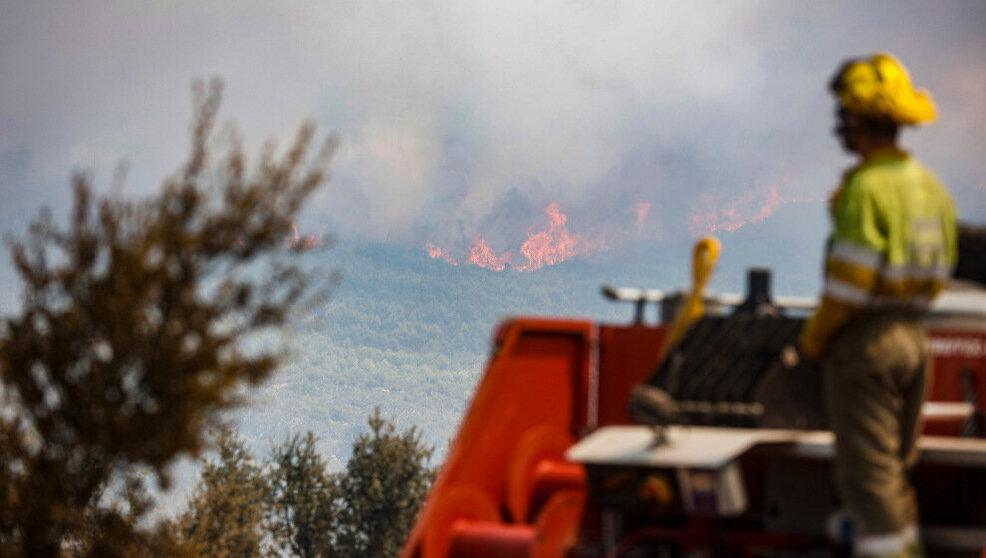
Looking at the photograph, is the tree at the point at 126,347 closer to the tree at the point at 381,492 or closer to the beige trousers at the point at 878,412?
the beige trousers at the point at 878,412

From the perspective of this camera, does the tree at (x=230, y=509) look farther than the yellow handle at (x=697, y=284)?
Yes

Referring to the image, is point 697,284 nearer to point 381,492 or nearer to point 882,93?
point 882,93

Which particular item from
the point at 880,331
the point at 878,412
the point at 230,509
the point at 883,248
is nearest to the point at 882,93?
the point at 883,248

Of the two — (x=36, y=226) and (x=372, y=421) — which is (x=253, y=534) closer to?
(x=372, y=421)

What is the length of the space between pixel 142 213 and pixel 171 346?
1009 millimetres

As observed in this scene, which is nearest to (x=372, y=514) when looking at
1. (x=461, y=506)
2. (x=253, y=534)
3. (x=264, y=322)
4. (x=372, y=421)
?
(x=372, y=421)

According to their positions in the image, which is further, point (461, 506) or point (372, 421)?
point (372, 421)

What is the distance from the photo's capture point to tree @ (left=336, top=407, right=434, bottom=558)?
31.6 m

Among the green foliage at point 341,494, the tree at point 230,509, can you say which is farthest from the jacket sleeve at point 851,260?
the green foliage at point 341,494

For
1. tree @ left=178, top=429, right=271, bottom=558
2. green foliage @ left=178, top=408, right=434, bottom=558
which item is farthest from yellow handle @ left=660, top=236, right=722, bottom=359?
green foliage @ left=178, top=408, right=434, bottom=558

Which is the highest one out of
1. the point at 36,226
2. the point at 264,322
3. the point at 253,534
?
the point at 36,226

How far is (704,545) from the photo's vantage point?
5.05 metres

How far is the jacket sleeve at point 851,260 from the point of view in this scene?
461 centimetres

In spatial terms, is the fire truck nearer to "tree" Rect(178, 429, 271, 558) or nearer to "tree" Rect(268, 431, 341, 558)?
"tree" Rect(178, 429, 271, 558)
